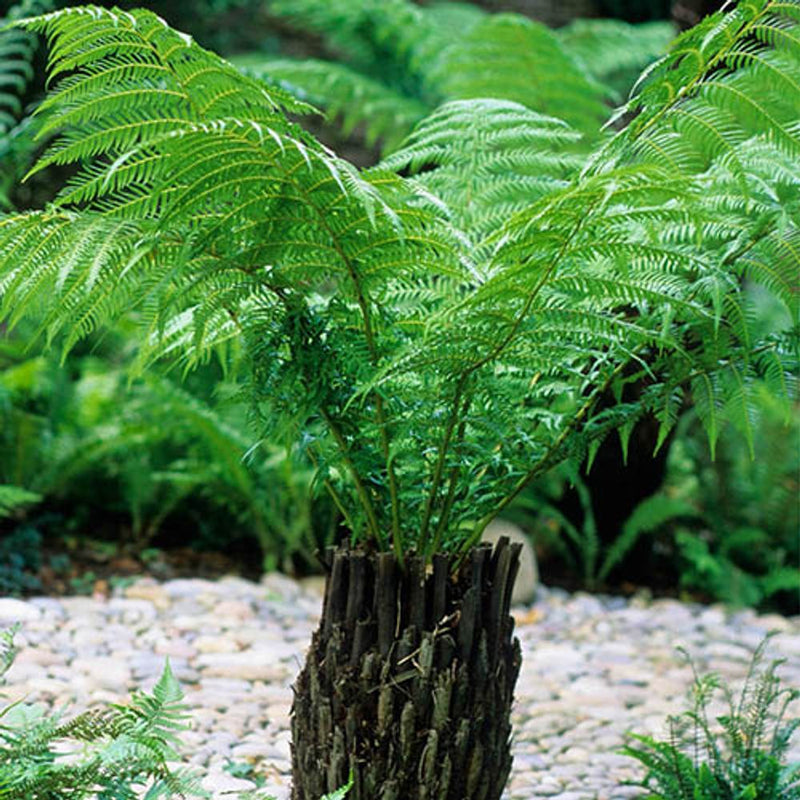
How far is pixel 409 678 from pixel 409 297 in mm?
700

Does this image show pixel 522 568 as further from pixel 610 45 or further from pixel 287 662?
pixel 610 45

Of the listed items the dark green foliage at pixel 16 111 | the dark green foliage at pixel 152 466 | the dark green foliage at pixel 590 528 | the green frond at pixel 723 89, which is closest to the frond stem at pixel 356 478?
the green frond at pixel 723 89

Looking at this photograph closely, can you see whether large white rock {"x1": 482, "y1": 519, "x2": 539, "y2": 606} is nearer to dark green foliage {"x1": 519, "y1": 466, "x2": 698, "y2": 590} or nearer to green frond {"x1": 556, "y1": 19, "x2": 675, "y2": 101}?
dark green foliage {"x1": 519, "y1": 466, "x2": 698, "y2": 590}

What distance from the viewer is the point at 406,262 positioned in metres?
1.67

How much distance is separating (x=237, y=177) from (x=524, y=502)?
2.85m

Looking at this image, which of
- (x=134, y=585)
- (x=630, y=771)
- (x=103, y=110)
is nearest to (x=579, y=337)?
(x=103, y=110)

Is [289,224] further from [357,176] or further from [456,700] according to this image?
[456,700]

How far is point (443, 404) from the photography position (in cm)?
174

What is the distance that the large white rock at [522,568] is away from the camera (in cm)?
404

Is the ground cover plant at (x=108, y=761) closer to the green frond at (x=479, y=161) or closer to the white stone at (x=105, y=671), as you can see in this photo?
the white stone at (x=105, y=671)

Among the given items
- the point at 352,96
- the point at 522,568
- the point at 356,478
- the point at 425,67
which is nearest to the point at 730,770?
the point at 356,478

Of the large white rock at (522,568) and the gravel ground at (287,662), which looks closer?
the gravel ground at (287,662)

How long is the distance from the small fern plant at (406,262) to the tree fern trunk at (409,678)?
0.09 meters

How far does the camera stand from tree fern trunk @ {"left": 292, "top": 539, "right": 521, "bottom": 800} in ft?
5.68
